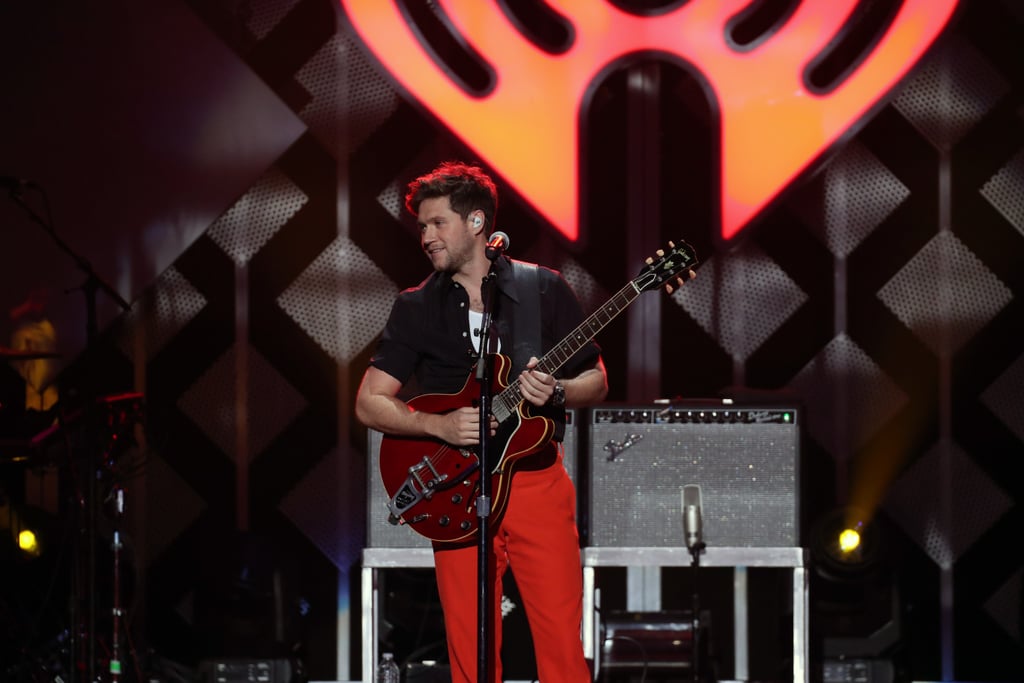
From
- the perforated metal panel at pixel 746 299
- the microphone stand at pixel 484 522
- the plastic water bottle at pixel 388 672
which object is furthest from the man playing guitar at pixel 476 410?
the perforated metal panel at pixel 746 299

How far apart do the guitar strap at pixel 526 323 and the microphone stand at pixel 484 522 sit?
0.35 metres

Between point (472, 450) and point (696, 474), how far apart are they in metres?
1.50

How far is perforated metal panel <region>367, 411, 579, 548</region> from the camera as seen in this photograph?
4.79m

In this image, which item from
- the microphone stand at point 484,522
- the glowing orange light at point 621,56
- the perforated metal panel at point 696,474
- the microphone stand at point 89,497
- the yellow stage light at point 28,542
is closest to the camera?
the microphone stand at point 484,522

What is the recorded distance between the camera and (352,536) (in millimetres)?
5723

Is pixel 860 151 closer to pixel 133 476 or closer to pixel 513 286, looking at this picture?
pixel 513 286

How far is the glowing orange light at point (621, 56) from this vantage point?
5.55 meters

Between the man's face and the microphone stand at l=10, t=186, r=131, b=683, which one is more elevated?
the man's face

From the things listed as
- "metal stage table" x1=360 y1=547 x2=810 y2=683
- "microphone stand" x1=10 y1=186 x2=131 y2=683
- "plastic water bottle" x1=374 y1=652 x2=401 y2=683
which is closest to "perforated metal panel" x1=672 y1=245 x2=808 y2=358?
"metal stage table" x1=360 y1=547 x2=810 y2=683

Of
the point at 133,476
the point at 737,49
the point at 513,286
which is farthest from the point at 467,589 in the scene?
the point at 737,49

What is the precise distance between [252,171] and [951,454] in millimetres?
3381

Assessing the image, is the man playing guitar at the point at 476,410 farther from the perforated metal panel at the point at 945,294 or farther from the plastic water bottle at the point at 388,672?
the perforated metal panel at the point at 945,294

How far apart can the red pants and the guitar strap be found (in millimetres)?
328

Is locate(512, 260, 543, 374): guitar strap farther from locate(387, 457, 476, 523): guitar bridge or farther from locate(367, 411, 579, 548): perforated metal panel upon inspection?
locate(367, 411, 579, 548): perforated metal panel
